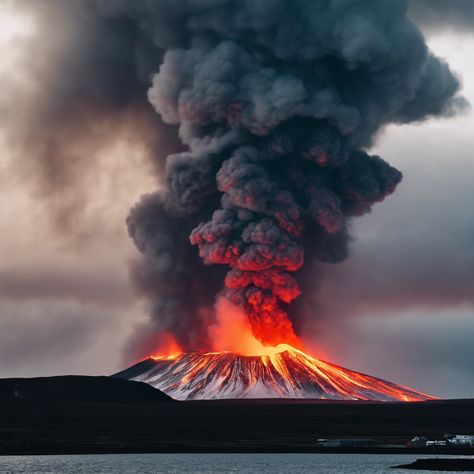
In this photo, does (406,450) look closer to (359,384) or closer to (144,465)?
(144,465)

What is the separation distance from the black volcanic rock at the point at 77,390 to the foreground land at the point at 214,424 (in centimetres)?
367

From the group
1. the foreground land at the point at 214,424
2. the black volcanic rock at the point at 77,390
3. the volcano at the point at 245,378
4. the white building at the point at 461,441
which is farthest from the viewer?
the volcano at the point at 245,378

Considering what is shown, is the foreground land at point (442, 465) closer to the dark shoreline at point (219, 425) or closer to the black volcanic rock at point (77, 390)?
the dark shoreline at point (219, 425)

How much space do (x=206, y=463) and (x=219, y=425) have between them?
32756 millimetres

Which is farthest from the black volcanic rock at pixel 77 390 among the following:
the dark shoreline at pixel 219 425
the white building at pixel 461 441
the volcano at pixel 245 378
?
the white building at pixel 461 441

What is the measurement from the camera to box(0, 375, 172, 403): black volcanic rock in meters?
149

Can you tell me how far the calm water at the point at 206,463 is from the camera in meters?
91.4

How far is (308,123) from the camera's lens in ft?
433

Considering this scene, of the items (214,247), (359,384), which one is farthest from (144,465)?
(359,384)

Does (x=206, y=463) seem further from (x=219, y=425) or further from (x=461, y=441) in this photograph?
(x=219, y=425)

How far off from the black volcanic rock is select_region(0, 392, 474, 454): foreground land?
367cm

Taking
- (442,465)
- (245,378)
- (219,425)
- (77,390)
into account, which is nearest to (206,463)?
(442,465)

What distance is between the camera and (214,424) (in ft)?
440

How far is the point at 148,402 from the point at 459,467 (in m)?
76.3
